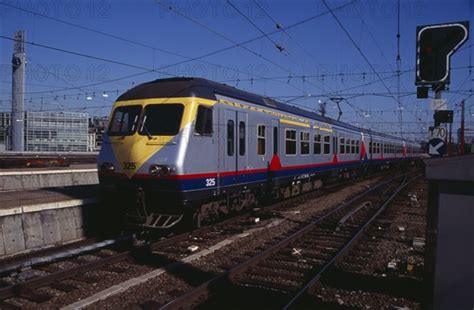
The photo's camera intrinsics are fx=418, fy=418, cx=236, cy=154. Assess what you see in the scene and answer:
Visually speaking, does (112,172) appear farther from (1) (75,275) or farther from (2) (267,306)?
(2) (267,306)

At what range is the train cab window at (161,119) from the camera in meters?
8.67

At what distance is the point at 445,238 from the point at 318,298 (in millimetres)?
2650

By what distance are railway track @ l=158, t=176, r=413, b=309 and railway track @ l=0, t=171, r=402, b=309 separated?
1.51 meters

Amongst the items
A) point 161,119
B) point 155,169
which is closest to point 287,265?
point 155,169

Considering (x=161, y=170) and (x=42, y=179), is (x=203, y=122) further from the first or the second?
(x=42, y=179)

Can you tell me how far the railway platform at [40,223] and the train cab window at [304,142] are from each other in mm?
7882

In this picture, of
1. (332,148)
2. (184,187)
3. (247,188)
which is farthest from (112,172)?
(332,148)

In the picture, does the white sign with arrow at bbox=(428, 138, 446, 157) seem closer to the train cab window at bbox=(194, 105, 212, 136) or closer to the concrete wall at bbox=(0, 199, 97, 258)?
the train cab window at bbox=(194, 105, 212, 136)

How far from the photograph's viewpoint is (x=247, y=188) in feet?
36.4

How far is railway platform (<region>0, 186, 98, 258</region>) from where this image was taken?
8.25 m

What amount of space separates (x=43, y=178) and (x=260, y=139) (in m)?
9.42

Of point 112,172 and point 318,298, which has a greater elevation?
point 112,172

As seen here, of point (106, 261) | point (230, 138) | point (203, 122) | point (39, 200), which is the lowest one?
point (106, 261)

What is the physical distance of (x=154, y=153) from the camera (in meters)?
8.52
